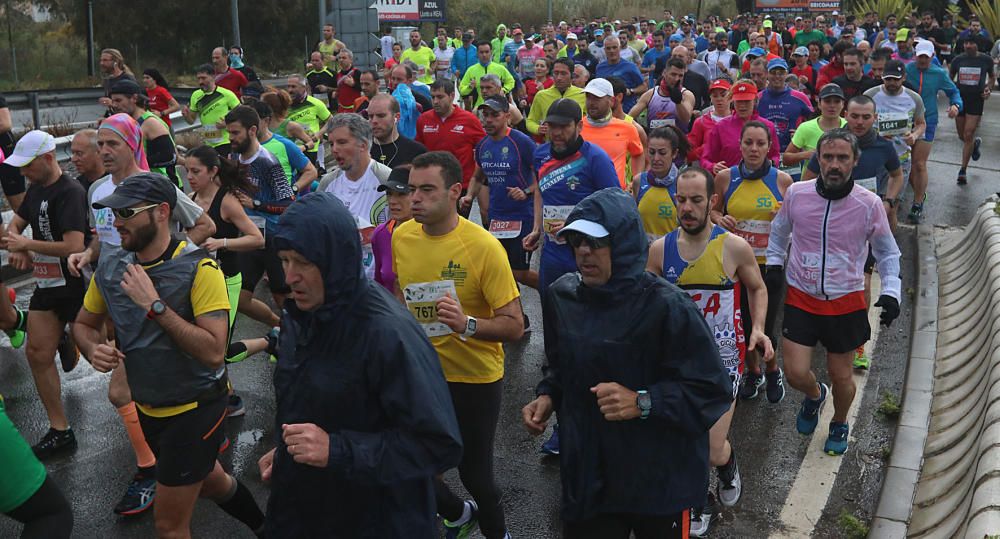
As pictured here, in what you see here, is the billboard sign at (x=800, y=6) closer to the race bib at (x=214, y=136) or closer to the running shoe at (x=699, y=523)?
the race bib at (x=214, y=136)

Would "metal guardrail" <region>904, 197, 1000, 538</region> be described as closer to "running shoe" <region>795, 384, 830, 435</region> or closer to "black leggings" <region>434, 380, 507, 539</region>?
"running shoe" <region>795, 384, 830, 435</region>

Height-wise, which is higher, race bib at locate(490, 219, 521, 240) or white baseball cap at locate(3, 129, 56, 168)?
white baseball cap at locate(3, 129, 56, 168)

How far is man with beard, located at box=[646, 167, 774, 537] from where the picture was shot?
5391mm

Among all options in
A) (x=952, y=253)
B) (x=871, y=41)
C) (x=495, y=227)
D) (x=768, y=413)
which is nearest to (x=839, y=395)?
(x=768, y=413)

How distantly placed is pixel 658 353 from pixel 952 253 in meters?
7.76

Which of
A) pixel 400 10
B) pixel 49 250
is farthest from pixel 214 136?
pixel 400 10

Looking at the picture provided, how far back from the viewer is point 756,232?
22.9 feet

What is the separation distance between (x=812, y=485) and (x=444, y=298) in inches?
111

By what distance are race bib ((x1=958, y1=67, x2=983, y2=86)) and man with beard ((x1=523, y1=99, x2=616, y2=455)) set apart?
9.66 metres

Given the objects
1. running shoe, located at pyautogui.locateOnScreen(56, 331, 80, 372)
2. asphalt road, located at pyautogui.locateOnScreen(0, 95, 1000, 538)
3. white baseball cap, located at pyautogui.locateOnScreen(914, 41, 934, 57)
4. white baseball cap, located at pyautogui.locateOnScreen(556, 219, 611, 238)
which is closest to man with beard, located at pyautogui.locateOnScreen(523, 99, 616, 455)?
asphalt road, located at pyautogui.locateOnScreen(0, 95, 1000, 538)

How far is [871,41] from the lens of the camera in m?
28.4

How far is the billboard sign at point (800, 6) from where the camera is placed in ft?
148

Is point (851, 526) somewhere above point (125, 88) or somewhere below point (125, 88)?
below

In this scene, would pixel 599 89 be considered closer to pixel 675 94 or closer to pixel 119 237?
pixel 675 94
